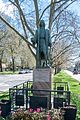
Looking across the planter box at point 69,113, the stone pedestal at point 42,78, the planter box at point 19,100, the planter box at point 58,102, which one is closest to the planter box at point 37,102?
the planter box at point 58,102

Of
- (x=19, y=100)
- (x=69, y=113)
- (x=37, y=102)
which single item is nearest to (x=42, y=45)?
(x=19, y=100)

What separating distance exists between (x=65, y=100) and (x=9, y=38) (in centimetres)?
5139

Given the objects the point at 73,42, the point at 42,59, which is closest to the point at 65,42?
the point at 73,42

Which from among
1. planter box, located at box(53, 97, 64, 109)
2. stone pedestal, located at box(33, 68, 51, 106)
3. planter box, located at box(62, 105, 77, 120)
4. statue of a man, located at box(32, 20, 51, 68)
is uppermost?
statue of a man, located at box(32, 20, 51, 68)

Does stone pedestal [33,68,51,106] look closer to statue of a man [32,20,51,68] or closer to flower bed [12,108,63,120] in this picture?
statue of a man [32,20,51,68]

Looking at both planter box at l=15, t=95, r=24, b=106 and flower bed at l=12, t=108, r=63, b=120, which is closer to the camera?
flower bed at l=12, t=108, r=63, b=120

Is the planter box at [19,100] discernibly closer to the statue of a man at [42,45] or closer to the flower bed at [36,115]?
the flower bed at [36,115]

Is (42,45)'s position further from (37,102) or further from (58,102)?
(37,102)

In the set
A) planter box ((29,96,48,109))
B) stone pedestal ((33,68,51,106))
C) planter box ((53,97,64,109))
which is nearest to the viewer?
planter box ((29,96,48,109))

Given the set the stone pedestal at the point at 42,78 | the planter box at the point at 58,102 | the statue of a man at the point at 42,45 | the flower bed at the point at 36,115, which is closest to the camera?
the flower bed at the point at 36,115

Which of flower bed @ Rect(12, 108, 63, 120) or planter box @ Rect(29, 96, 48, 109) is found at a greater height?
planter box @ Rect(29, 96, 48, 109)

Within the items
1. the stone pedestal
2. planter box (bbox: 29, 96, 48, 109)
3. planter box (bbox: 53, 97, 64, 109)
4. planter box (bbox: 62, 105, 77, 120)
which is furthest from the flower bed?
the stone pedestal

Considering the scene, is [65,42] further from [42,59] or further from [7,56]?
[7,56]

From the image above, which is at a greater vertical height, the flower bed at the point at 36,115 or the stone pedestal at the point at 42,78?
the stone pedestal at the point at 42,78
